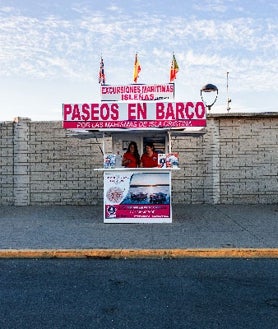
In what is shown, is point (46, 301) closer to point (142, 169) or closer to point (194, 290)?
point (194, 290)

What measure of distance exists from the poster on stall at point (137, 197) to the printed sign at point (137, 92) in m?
2.18

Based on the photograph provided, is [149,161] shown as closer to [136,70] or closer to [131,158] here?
[131,158]

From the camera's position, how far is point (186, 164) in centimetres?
1415

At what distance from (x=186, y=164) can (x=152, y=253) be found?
23.3ft

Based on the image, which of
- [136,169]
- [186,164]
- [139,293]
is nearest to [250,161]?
[186,164]

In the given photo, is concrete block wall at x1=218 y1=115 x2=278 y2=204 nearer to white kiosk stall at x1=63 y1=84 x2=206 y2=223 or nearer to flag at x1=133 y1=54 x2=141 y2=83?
flag at x1=133 y1=54 x2=141 y2=83

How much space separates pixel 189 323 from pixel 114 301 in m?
1.09

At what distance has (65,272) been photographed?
6.44 metres

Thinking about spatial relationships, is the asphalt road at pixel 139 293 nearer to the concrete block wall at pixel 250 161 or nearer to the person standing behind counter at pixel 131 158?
the person standing behind counter at pixel 131 158

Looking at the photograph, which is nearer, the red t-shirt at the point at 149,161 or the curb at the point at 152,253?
the curb at the point at 152,253

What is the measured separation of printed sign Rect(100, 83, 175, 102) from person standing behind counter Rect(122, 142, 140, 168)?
1322 mm

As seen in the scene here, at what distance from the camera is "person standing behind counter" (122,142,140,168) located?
1137 cm

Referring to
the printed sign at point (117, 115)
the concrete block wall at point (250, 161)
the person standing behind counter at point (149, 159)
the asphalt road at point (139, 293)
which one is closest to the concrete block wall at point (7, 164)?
the printed sign at point (117, 115)

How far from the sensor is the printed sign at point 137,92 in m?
11.1
